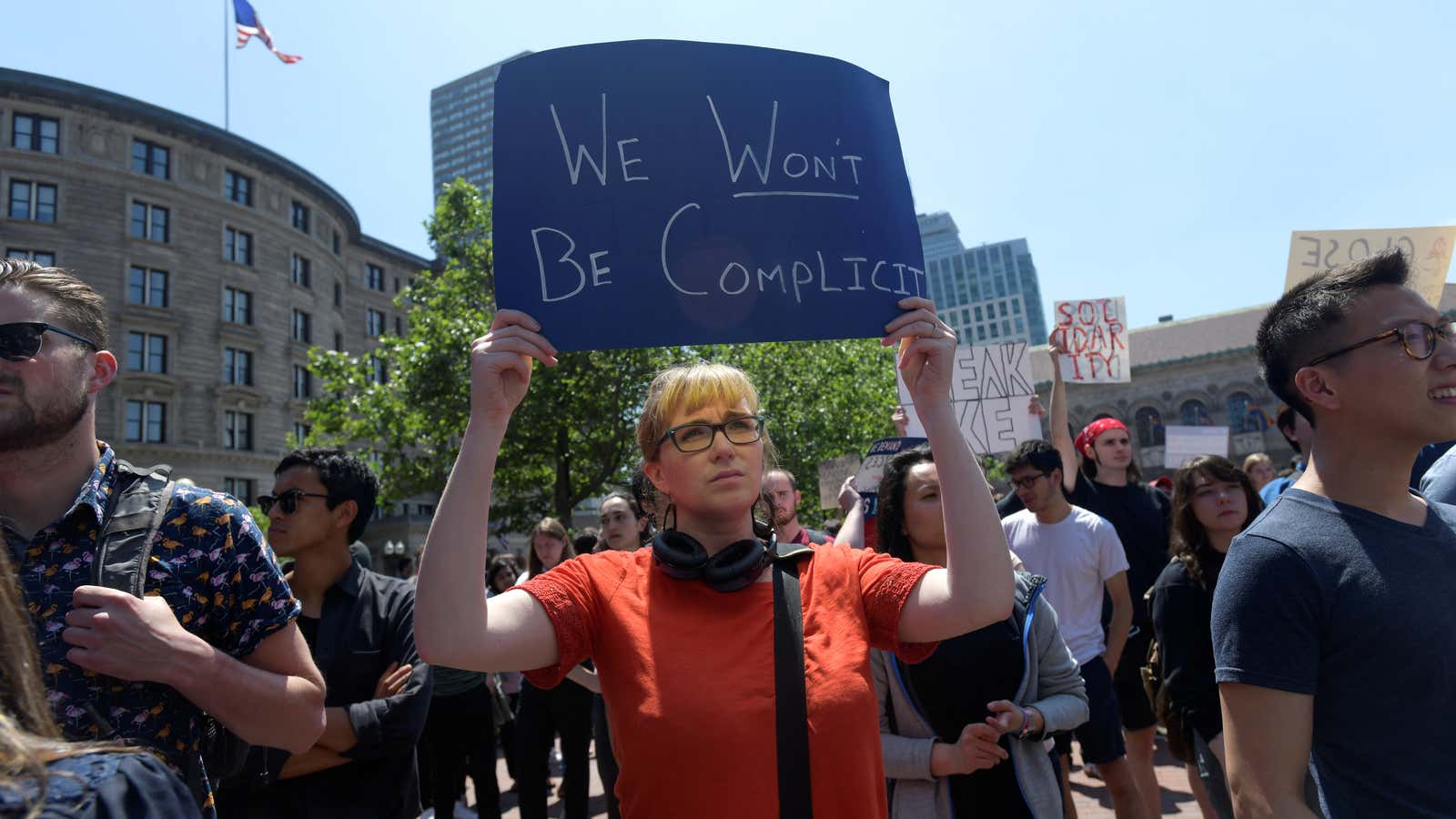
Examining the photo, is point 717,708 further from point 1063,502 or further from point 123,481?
point 1063,502

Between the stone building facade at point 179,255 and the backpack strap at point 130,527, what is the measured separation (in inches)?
1722

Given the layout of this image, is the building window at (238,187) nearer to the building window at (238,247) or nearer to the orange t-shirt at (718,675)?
the building window at (238,247)

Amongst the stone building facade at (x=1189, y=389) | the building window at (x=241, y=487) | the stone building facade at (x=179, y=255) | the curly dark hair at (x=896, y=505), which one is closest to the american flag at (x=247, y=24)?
the stone building facade at (x=179, y=255)

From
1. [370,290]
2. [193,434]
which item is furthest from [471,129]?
[193,434]

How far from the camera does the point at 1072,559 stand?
5.26 meters

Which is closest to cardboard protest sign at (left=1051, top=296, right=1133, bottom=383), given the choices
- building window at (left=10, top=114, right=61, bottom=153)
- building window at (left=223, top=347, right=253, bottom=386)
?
building window at (left=223, top=347, right=253, bottom=386)

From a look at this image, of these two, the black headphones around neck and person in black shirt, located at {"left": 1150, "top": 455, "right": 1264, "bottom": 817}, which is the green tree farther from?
the black headphones around neck

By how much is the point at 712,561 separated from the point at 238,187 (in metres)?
50.1

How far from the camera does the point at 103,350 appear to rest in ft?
7.32

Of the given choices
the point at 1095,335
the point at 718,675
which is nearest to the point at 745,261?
the point at 718,675

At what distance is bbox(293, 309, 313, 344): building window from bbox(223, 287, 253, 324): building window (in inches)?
102

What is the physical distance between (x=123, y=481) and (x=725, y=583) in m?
1.39

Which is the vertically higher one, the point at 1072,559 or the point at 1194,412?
the point at 1194,412

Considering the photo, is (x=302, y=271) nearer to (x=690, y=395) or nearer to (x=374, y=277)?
(x=374, y=277)
